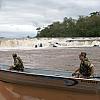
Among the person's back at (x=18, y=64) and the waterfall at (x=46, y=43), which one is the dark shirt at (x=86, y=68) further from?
the waterfall at (x=46, y=43)

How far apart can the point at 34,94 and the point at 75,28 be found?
13990 centimetres

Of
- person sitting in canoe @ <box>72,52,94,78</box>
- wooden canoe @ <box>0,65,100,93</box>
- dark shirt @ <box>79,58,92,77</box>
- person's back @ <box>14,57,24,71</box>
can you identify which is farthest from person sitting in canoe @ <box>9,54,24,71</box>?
dark shirt @ <box>79,58,92,77</box>

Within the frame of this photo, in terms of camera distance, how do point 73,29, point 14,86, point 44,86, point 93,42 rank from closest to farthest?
point 44,86 < point 14,86 < point 93,42 < point 73,29

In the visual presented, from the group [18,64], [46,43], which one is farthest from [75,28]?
[18,64]

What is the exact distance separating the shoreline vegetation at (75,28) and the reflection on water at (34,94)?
13085 cm

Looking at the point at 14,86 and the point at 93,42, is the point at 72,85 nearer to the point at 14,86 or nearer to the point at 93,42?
the point at 14,86

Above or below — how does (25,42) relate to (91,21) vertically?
below

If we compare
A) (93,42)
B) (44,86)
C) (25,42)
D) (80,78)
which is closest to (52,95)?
(44,86)

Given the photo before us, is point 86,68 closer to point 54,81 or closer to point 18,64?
point 54,81

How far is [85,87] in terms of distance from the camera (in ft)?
44.9

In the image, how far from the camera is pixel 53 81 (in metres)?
14.4

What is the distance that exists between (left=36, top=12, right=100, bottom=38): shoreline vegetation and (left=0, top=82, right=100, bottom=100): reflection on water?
131 metres

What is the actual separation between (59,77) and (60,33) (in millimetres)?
145397

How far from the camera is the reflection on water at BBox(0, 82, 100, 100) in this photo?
14180 mm
